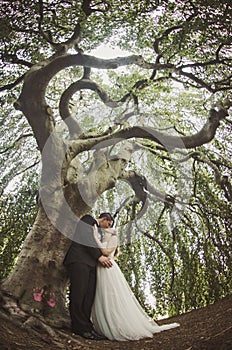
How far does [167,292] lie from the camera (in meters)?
3.49

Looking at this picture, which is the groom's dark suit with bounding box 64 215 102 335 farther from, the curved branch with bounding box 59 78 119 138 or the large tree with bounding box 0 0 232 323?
the curved branch with bounding box 59 78 119 138

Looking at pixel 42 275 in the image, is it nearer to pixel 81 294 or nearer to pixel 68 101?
pixel 81 294

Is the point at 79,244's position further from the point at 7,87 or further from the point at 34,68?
the point at 7,87

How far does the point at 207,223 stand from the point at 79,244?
1589 millimetres

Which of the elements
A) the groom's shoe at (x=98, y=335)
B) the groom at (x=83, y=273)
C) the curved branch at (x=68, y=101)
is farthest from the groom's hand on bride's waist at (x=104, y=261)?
the curved branch at (x=68, y=101)

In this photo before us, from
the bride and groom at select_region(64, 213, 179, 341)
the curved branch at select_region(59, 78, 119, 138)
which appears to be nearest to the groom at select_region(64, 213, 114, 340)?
the bride and groom at select_region(64, 213, 179, 341)

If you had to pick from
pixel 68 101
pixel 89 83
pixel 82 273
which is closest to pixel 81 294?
pixel 82 273

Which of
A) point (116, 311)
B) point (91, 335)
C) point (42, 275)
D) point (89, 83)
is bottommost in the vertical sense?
point (91, 335)

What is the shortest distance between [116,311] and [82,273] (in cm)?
31

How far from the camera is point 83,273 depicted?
2.10 meters

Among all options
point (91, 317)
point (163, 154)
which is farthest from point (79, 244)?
point (163, 154)

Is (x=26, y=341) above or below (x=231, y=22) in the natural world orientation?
below

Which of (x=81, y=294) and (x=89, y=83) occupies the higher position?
(x=89, y=83)

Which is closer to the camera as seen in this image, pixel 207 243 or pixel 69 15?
pixel 69 15
